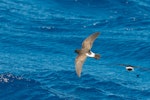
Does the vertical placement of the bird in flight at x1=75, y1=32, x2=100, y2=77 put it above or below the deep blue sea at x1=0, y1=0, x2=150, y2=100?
above

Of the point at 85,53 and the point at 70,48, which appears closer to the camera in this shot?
the point at 85,53

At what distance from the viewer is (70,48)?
45281 millimetres

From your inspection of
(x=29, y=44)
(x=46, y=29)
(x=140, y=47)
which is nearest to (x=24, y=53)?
(x=29, y=44)

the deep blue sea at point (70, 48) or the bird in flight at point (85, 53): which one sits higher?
the bird in flight at point (85, 53)

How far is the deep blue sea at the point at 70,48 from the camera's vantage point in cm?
3806

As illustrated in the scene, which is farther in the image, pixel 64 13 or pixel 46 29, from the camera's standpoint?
pixel 64 13

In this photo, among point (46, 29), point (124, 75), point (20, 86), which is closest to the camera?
point (20, 86)

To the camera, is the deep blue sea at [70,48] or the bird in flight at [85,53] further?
the deep blue sea at [70,48]

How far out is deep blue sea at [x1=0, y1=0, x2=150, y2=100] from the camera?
125 feet

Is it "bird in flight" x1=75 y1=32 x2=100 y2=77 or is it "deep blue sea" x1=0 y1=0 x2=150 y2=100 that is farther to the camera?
"deep blue sea" x1=0 y1=0 x2=150 y2=100

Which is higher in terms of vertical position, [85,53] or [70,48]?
[85,53]

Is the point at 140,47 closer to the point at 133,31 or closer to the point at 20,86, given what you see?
the point at 133,31

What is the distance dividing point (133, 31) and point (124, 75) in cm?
823

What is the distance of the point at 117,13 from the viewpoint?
5250 centimetres
